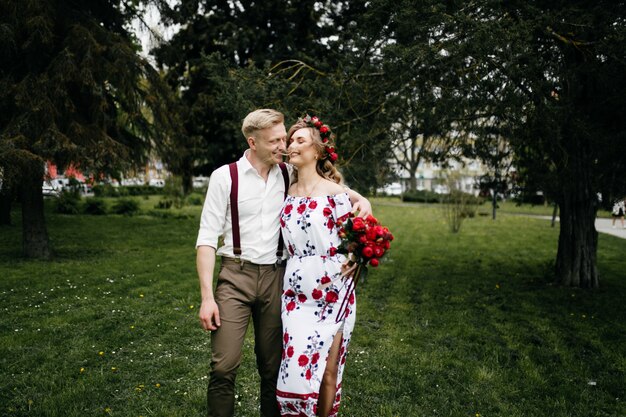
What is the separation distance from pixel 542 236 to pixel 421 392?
14.6m

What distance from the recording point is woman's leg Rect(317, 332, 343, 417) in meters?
3.12

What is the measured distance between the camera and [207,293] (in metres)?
2.91

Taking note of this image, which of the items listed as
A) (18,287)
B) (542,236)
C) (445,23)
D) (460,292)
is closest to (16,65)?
(18,287)

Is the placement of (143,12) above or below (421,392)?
above

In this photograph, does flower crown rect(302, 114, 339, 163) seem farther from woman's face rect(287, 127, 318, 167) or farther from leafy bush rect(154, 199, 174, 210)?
leafy bush rect(154, 199, 174, 210)

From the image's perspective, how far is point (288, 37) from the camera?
1711 centimetres

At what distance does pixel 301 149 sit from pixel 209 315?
119 cm

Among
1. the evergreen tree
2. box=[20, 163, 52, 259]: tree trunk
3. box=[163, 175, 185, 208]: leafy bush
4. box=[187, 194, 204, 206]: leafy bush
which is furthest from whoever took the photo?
box=[187, 194, 204, 206]: leafy bush

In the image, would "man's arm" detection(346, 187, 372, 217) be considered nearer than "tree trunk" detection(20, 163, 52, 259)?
Yes

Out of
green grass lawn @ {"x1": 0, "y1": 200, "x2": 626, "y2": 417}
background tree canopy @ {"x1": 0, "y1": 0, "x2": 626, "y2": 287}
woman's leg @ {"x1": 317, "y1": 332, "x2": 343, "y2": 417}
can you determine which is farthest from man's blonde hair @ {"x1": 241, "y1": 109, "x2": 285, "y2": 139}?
Answer: background tree canopy @ {"x1": 0, "y1": 0, "x2": 626, "y2": 287}

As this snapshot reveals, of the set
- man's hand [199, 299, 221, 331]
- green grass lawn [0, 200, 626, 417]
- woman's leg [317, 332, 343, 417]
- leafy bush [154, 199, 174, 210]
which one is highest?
leafy bush [154, 199, 174, 210]

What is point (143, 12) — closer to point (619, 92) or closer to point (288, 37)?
point (288, 37)

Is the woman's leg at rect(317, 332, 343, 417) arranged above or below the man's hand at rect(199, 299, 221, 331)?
below

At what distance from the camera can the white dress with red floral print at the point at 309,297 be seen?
2941 millimetres
